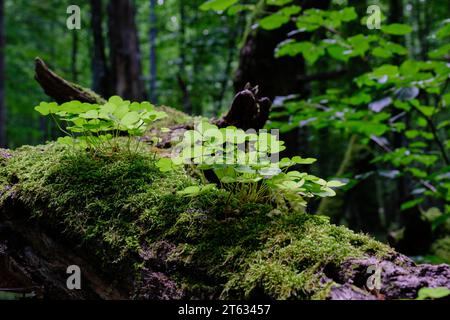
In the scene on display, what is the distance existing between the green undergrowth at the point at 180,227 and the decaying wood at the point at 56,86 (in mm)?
793

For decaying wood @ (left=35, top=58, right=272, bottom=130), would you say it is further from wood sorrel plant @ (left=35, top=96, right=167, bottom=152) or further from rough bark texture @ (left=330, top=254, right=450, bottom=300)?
rough bark texture @ (left=330, top=254, right=450, bottom=300)

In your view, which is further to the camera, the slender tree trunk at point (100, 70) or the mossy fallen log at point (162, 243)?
the slender tree trunk at point (100, 70)

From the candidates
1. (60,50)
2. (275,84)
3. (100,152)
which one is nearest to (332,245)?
(100,152)

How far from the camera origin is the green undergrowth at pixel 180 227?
1239 millimetres

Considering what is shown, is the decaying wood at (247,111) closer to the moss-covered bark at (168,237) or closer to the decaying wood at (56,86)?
the moss-covered bark at (168,237)

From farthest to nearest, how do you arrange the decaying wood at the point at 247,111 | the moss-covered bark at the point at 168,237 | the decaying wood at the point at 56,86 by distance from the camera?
the decaying wood at the point at 56,86 → the decaying wood at the point at 247,111 → the moss-covered bark at the point at 168,237

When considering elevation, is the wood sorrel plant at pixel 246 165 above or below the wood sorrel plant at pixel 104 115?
below

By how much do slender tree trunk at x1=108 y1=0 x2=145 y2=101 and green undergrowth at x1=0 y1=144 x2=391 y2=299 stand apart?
5.96 m

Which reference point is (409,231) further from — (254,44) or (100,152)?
(100,152)

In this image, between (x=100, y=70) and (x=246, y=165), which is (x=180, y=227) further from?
(x=100, y=70)

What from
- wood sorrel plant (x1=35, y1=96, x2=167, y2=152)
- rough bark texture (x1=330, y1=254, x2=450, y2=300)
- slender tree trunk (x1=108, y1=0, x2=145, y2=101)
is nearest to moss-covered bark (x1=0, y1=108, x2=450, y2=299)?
rough bark texture (x1=330, y1=254, x2=450, y2=300)

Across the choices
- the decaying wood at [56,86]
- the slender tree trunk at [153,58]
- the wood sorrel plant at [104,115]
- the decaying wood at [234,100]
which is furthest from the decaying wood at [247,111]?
the slender tree trunk at [153,58]

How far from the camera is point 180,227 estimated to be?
1478 mm

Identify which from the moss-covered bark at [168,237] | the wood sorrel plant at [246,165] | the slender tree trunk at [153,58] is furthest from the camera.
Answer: the slender tree trunk at [153,58]
